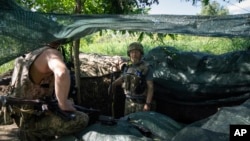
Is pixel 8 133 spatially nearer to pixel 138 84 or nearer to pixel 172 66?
pixel 138 84

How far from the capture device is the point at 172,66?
604cm

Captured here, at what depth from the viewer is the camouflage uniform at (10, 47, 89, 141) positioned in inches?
137

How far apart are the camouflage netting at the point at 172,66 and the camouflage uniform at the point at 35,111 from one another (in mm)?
160

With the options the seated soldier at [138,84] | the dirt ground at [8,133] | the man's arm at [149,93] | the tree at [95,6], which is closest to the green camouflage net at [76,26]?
the seated soldier at [138,84]

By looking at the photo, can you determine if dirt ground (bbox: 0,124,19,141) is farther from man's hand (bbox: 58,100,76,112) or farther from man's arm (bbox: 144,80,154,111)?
man's hand (bbox: 58,100,76,112)

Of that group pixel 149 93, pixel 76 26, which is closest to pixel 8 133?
pixel 149 93

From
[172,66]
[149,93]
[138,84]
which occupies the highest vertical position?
[172,66]

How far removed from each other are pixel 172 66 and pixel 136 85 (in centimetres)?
91

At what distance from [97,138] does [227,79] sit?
2639mm

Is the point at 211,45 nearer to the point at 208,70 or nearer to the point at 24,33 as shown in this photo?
the point at 208,70

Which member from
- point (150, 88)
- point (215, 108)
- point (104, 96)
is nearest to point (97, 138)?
point (150, 88)

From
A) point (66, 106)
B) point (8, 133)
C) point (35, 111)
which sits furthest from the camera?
point (8, 133)

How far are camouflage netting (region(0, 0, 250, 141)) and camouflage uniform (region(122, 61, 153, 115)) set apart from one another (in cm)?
68

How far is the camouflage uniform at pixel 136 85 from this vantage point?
17.5 feet
